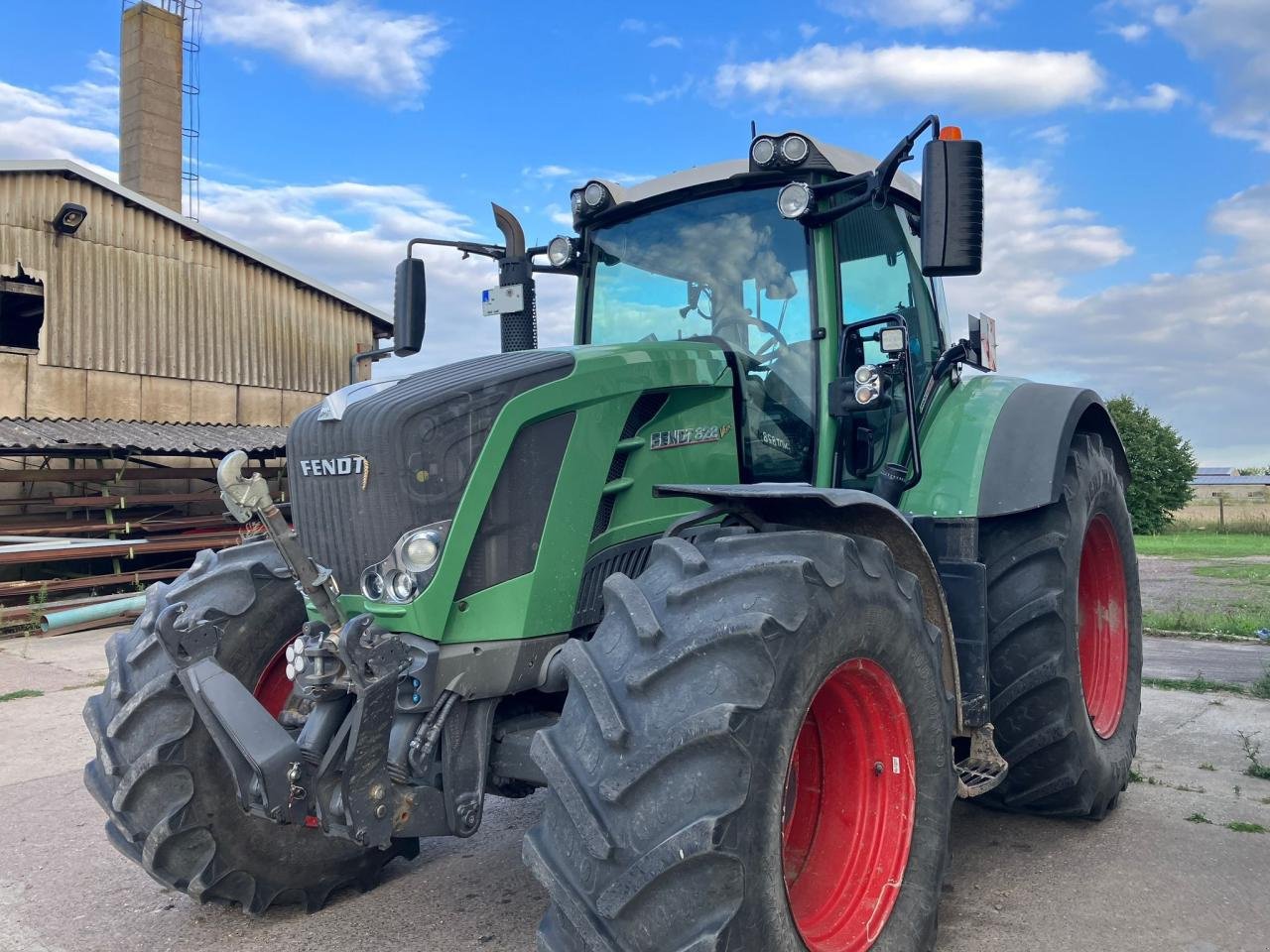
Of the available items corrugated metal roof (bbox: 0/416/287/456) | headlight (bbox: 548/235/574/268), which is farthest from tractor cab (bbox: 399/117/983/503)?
corrugated metal roof (bbox: 0/416/287/456)

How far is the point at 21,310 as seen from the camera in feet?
44.6

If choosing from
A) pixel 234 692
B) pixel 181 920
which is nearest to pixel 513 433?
pixel 234 692

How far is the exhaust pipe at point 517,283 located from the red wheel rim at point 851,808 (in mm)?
2159

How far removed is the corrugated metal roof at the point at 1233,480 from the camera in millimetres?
64375

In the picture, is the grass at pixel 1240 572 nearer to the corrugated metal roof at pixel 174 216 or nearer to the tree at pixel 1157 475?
the corrugated metal roof at pixel 174 216

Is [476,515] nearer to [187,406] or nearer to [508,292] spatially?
[508,292]

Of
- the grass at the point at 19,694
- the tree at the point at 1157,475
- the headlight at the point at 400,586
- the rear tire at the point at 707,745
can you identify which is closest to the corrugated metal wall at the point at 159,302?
the grass at the point at 19,694

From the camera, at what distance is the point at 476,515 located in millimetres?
2797

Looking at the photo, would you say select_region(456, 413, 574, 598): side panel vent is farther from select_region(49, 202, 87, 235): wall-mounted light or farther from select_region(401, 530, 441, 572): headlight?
select_region(49, 202, 87, 235): wall-mounted light

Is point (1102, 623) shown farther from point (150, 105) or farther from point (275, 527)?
point (150, 105)

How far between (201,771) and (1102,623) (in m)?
3.93

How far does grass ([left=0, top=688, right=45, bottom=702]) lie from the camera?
744cm

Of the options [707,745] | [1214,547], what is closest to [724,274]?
[707,745]

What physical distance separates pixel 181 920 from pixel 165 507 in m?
11.6
